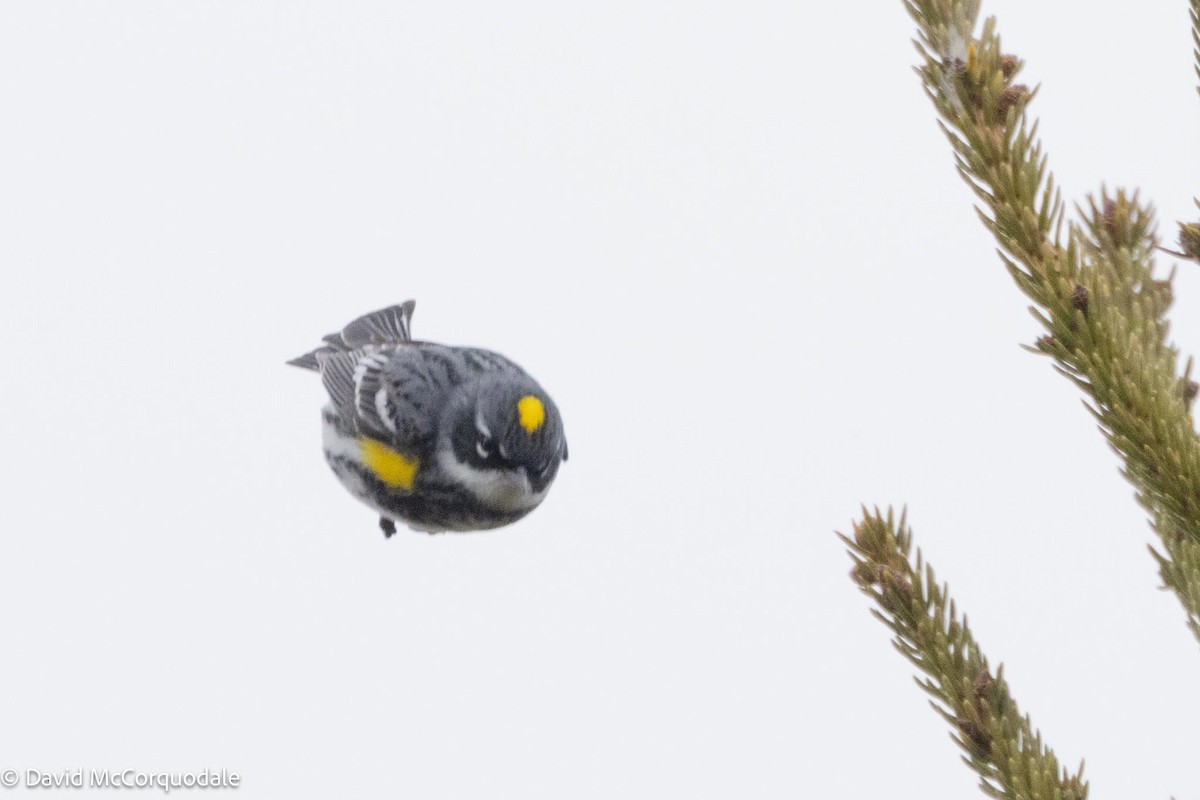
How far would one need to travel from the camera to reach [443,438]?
4.59 m

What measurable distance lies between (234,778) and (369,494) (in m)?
1.49

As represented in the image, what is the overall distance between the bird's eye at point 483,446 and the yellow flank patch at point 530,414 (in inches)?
7.3

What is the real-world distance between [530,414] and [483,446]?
0.27m

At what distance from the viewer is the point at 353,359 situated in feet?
18.8

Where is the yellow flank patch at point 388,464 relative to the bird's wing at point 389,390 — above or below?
below

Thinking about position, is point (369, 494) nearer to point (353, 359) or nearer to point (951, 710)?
point (353, 359)

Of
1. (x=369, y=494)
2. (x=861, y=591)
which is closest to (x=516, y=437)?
(x=369, y=494)

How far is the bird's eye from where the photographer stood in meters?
4.32

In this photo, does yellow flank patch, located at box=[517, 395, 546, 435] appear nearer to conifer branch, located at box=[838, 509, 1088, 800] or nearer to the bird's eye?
the bird's eye

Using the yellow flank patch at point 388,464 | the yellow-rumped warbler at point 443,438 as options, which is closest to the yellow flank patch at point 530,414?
the yellow-rumped warbler at point 443,438

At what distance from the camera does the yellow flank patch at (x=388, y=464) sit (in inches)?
185

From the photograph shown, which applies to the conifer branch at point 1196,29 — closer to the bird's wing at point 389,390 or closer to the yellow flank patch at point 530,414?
the yellow flank patch at point 530,414

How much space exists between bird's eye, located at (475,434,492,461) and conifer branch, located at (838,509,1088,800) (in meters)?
2.49

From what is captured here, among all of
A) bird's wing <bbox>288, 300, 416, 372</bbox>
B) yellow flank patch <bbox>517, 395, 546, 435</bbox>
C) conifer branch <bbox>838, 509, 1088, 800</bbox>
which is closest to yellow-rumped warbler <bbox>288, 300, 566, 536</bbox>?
yellow flank patch <bbox>517, 395, 546, 435</bbox>
